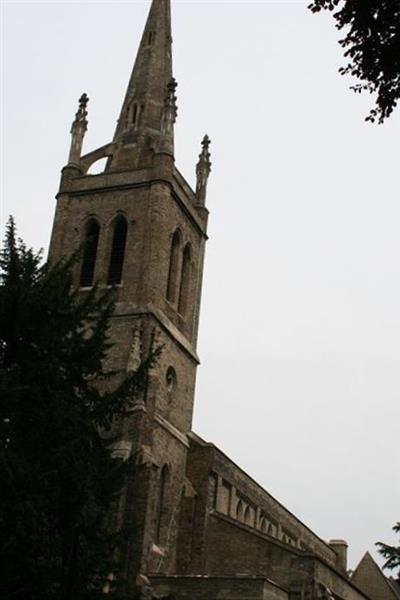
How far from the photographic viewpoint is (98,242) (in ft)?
113

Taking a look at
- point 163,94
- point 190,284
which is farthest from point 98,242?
point 163,94

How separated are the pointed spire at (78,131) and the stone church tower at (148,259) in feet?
0.14

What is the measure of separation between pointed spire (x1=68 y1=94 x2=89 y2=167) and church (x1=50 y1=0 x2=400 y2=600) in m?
0.05

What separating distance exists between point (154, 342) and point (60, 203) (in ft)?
25.8

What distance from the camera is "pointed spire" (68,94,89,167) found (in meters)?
36.9

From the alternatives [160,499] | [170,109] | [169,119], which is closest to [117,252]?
[169,119]

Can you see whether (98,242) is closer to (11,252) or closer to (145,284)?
(145,284)

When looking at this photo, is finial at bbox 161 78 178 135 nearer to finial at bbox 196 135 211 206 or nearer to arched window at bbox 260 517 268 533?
finial at bbox 196 135 211 206

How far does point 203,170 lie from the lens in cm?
3900

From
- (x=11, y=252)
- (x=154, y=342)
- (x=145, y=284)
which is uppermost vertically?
(x=145, y=284)

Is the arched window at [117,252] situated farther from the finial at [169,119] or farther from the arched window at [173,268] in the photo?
the finial at [169,119]

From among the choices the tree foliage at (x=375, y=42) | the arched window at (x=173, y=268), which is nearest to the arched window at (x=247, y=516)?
the arched window at (x=173, y=268)

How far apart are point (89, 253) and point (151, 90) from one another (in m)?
8.50

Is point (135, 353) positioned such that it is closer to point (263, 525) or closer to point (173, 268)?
point (173, 268)
